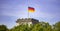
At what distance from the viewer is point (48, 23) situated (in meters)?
13.8

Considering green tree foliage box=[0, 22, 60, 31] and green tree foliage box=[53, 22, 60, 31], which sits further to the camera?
green tree foliage box=[53, 22, 60, 31]

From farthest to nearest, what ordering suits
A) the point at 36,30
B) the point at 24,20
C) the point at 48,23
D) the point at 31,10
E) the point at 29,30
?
the point at 24,20
the point at 31,10
the point at 48,23
the point at 29,30
the point at 36,30

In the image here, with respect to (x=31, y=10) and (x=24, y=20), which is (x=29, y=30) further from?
(x=24, y=20)

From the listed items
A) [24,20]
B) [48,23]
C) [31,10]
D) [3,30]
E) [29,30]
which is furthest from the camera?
[24,20]

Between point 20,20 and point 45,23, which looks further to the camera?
point 20,20

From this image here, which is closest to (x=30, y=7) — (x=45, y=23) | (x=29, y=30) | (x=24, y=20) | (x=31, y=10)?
(x=31, y=10)

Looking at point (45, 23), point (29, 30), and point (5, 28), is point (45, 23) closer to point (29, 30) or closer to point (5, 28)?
point (29, 30)

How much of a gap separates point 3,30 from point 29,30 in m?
3.97

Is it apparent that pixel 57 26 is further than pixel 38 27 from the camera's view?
Yes

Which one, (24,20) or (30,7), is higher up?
(30,7)

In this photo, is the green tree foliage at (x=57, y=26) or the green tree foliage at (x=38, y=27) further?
the green tree foliage at (x=57, y=26)

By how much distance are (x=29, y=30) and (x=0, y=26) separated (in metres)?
4.97

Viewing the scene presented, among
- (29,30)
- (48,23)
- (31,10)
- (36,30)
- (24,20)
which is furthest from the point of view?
(24,20)

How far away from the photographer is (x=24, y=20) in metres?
20.2
